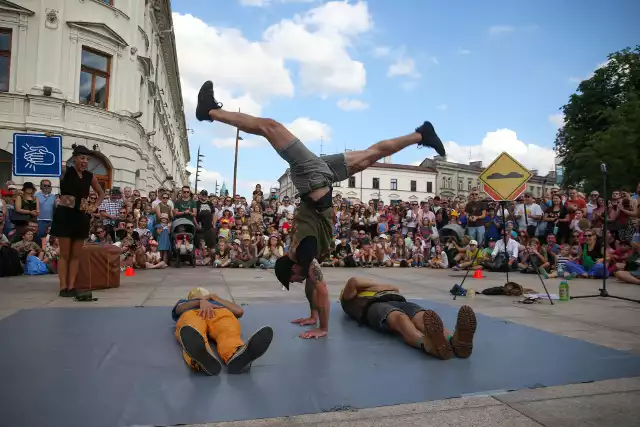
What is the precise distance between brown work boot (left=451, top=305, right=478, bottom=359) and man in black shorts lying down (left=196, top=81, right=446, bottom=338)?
1.15 m

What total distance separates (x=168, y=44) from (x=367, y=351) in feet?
90.0

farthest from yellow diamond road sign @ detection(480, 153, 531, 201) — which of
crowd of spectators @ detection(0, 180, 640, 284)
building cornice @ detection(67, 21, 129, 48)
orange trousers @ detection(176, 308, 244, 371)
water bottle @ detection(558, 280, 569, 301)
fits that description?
building cornice @ detection(67, 21, 129, 48)

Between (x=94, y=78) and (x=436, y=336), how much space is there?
55.8ft

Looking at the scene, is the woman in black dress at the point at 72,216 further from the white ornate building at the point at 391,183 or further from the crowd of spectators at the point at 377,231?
the white ornate building at the point at 391,183

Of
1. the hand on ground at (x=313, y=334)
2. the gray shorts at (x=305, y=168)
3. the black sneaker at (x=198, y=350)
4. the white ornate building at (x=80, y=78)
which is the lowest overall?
the hand on ground at (x=313, y=334)

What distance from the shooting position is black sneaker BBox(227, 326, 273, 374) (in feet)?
9.11

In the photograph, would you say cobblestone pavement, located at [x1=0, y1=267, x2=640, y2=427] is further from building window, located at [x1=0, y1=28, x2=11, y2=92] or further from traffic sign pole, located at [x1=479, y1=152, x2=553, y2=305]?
building window, located at [x1=0, y1=28, x2=11, y2=92]

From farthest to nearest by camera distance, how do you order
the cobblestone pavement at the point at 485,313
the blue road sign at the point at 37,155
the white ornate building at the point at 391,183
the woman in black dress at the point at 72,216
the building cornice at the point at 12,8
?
the white ornate building at the point at 391,183, the building cornice at the point at 12,8, the blue road sign at the point at 37,155, the woman in black dress at the point at 72,216, the cobblestone pavement at the point at 485,313

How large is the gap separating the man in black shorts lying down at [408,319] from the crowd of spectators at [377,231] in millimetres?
5140

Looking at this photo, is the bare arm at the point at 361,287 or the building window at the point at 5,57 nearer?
the bare arm at the point at 361,287

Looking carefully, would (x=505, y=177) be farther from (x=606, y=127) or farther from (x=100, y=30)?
(x=606, y=127)

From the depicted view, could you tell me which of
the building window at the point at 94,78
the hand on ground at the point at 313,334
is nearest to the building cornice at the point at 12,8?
the building window at the point at 94,78

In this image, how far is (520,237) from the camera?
36.6ft

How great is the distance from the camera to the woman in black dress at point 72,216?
5645mm
